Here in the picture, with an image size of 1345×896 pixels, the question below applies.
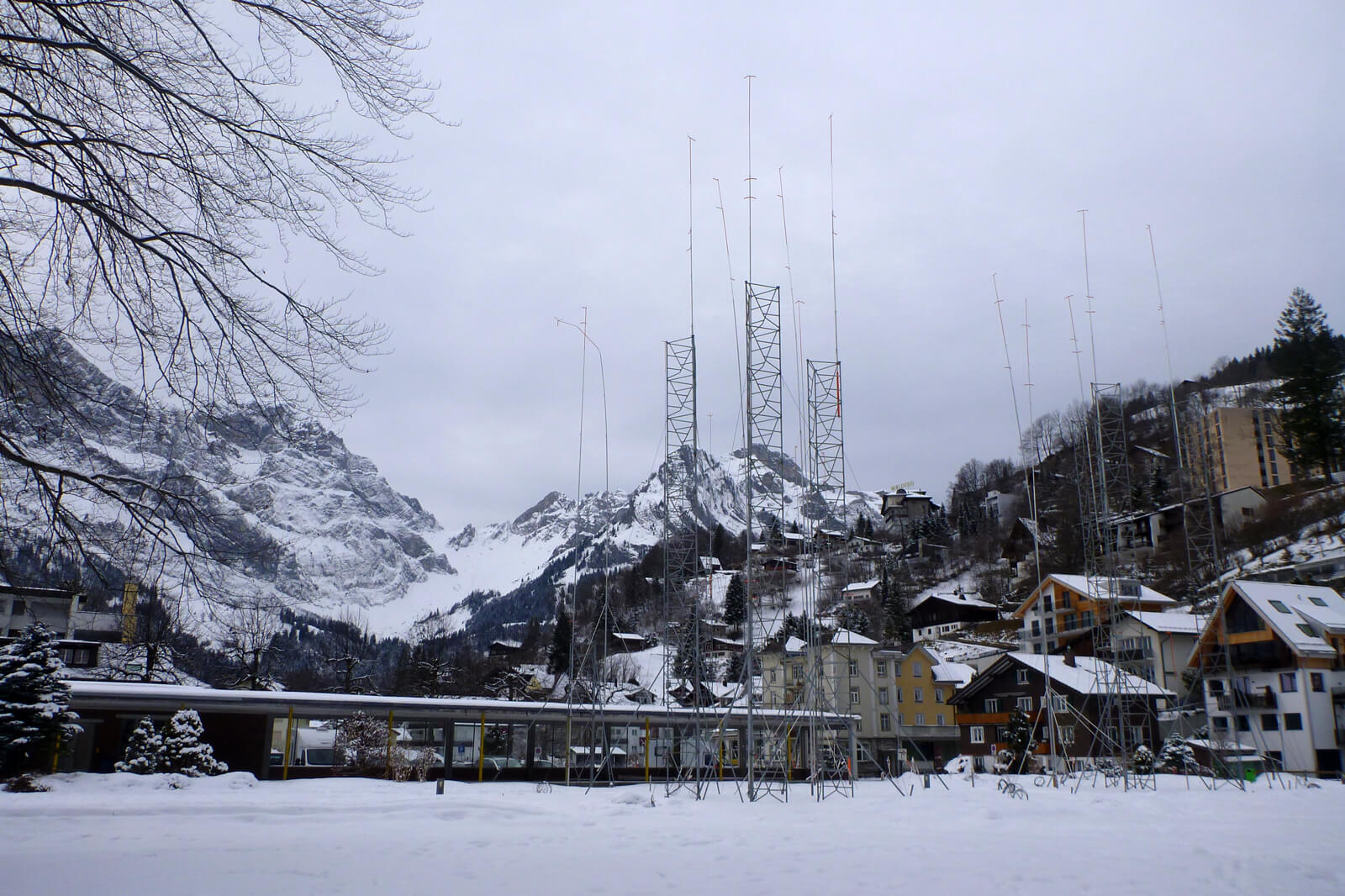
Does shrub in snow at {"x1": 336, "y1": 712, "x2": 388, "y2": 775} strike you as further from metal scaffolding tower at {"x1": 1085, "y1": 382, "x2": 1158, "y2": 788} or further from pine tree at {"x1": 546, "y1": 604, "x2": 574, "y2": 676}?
pine tree at {"x1": 546, "y1": 604, "x2": 574, "y2": 676}

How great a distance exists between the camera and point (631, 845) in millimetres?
12586

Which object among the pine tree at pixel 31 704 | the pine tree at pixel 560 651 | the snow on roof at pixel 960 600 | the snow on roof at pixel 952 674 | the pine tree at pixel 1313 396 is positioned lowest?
the pine tree at pixel 31 704

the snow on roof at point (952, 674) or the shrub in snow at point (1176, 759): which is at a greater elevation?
the snow on roof at point (952, 674)

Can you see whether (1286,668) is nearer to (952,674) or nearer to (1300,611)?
(1300,611)

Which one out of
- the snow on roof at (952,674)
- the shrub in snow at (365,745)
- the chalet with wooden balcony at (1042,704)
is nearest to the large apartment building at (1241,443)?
the snow on roof at (952,674)

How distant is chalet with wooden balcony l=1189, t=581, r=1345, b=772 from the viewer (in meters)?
40.9

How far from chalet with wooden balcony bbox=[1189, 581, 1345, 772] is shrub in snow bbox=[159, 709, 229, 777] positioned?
37444mm

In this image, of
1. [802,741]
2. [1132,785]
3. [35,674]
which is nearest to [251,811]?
[35,674]

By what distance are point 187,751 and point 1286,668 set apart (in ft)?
143

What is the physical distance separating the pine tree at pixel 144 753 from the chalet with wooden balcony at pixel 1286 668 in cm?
3858

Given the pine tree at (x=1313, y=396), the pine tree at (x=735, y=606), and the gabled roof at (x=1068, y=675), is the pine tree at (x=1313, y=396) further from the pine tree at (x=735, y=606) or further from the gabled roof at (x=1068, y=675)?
the pine tree at (x=735, y=606)

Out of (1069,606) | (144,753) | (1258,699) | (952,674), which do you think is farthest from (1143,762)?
(144,753)

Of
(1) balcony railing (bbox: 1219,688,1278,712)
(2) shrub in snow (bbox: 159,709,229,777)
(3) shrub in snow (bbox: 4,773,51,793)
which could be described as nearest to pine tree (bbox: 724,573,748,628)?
(1) balcony railing (bbox: 1219,688,1278,712)

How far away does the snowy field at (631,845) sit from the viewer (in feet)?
31.1
